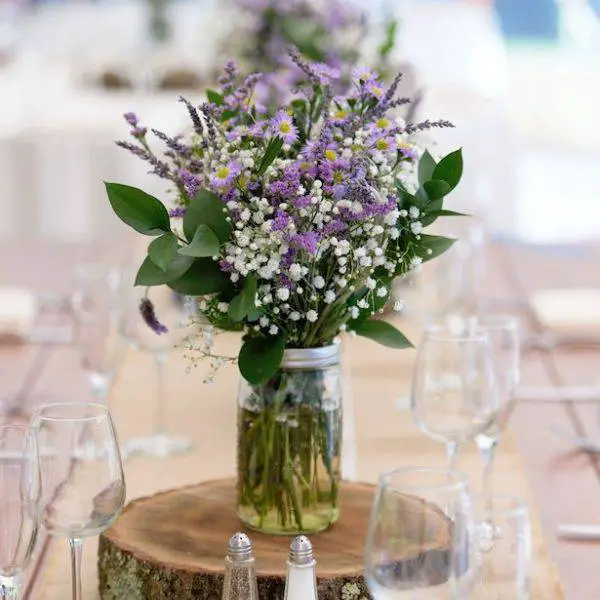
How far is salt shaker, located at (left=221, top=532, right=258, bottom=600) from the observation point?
1123 millimetres

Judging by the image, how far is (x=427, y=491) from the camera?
91cm

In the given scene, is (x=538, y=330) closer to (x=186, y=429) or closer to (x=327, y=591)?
(x=186, y=429)

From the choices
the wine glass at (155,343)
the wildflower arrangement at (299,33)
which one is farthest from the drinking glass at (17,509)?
the wildflower arrangement at (299,33)

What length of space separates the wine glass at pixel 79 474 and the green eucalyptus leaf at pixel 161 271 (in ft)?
0.46

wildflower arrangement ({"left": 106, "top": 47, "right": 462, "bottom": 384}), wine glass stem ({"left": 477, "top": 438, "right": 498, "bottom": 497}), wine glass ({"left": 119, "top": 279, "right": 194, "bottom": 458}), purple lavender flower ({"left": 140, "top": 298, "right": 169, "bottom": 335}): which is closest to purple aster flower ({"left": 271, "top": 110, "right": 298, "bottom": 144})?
wildflower arrangement ({"left": 106, "top": 47, "right": 462, "bottom": 384})

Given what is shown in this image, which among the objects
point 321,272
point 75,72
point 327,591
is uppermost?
point 75,72

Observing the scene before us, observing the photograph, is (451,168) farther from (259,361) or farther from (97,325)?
(97,325)

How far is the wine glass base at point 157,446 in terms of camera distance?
1.85 meters

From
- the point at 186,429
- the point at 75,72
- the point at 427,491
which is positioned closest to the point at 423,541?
the point at 427,491

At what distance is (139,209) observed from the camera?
4.11ft

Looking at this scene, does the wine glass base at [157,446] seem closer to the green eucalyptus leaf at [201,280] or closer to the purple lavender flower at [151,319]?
the purple lavender flower at [151,319]

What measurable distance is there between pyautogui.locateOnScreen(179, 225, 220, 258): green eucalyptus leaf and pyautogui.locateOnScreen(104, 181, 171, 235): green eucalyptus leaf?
0.20 feet

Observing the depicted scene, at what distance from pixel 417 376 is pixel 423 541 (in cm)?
54

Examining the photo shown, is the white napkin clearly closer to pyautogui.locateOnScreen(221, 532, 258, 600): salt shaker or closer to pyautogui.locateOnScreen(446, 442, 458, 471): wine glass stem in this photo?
pyautogui.locateOnScreen(446, 442, 458, 471): wine glass stem
